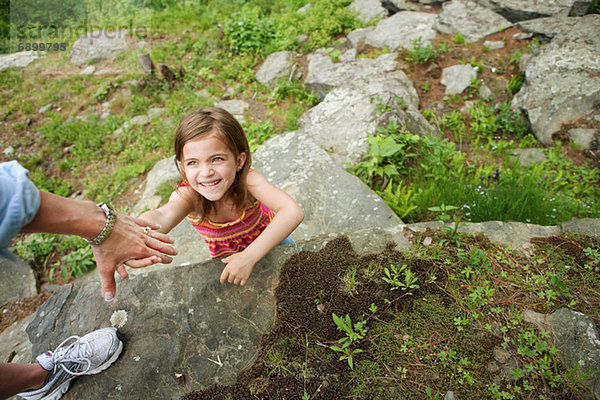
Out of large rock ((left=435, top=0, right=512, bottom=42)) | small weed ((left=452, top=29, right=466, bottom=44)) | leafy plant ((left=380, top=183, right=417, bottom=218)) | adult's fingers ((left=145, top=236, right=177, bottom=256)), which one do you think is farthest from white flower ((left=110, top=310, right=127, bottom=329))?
large rock ((left=435, top=0, right=512, bottom=42))

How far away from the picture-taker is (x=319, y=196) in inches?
153

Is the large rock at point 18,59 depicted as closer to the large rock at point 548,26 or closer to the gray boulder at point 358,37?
the gray boulder at point 358,37

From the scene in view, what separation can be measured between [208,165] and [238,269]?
75 centimetres

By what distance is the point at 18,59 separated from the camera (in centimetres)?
852

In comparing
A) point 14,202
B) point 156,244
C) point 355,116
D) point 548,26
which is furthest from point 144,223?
point 548,26

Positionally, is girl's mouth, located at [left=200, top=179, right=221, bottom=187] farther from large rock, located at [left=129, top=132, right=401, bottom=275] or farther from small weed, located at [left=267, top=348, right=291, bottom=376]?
large rock, located at [left=129, top=132, right=401, bottom=275]

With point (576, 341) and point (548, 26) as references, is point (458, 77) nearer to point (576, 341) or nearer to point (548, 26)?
point (548, 26)

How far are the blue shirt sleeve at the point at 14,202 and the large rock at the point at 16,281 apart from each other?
3.60m

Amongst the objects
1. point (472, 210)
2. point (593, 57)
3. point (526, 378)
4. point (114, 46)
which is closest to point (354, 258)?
point (526, 378)

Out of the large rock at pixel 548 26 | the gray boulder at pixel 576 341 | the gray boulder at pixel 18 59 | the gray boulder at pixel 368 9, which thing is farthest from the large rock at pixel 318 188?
the gray boulder at pixel 18 59

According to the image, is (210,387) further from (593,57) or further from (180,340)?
(593,57)

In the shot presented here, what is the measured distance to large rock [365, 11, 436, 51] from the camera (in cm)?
636

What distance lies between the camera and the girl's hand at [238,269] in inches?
87.7

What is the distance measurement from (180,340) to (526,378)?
2.02 meters
